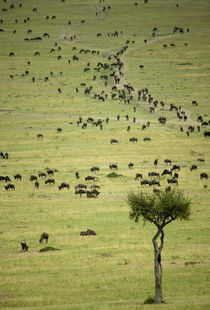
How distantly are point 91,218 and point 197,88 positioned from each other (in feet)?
270

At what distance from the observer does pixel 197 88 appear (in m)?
116

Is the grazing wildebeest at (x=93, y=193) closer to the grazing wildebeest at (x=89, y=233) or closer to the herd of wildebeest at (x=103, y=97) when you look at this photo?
the herd of wildebeest at (x=103, y=97)

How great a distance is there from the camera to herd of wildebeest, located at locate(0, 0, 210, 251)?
53031mm

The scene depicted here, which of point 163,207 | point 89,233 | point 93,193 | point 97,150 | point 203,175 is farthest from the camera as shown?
point 97,150

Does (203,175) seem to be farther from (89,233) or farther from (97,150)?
(97,150)

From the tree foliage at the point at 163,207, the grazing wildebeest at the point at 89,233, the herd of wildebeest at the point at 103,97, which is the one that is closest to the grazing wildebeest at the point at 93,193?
the herd of wildebeest at the point at 103,97

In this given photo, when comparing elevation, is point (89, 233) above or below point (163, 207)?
below

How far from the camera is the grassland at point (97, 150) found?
22594 millimetres

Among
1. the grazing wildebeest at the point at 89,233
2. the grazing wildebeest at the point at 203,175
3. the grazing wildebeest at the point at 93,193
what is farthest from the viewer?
the grazing wildebeest at the point at 203,175

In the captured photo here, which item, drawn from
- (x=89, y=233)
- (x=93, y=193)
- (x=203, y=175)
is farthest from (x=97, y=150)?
(x=89, y=233)

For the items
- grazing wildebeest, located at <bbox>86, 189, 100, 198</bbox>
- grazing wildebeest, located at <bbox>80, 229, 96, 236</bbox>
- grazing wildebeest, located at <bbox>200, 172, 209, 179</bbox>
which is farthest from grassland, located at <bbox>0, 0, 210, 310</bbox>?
grazing wildebeest, located at <bbox>86, 189, 100, 198</bbox>

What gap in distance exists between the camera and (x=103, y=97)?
357ft

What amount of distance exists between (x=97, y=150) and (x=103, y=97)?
36075 mm

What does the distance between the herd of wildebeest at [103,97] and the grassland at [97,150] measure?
0.68 metres
